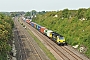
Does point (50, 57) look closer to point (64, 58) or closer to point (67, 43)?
point (64, 58)

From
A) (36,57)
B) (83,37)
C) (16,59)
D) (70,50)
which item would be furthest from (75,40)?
(16,59)

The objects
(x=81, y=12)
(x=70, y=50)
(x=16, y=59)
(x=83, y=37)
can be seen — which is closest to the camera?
(x=16, y=59)

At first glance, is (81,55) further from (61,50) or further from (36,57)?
(36,57)

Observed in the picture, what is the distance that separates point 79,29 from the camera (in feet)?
182

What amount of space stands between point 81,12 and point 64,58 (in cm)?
3369

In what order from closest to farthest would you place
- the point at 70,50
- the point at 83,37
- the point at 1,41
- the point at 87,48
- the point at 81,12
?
the point at 1,41 < the point at 87,48 < the point at 70,50 < the point at 83,37 < the point at 81,12

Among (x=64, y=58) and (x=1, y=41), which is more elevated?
(x=1, y=41)

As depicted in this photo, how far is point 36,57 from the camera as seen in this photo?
39.2m

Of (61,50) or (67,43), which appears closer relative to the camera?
(61,50)

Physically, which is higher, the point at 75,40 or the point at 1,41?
the point at 1,41

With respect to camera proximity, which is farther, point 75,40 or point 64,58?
point 75,40

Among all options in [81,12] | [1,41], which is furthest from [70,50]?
[81,12]

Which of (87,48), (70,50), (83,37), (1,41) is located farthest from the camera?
(83,37)

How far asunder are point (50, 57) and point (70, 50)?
7.72m
